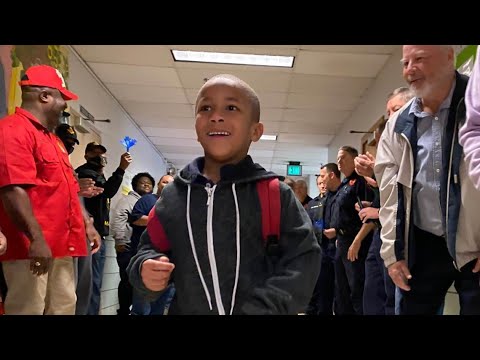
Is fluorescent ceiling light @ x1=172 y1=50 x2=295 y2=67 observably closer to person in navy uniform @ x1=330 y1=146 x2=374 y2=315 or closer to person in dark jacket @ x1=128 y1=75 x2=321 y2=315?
person in dark jacket @ x1=128 y1=75 x2=321 y2=315

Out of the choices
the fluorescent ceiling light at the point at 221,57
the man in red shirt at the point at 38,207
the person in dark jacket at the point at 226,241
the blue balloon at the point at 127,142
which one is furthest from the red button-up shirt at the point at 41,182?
the fluorescent ceiling light at the point at 221,57

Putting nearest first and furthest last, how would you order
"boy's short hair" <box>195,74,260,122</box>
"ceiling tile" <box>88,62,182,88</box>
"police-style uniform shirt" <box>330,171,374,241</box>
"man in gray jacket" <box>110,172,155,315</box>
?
"boy's short hair" <box>195,74,260,122</box> < "man in gray jacket" <box>110,172,155,315</box> < "ceiling tile" <box>88,62,182,88</box> < "police-style uniform shirt" <box>330,171,374,241</box>

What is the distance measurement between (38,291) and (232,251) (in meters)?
0.63

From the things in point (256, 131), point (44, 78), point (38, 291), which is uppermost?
point (44, 78)

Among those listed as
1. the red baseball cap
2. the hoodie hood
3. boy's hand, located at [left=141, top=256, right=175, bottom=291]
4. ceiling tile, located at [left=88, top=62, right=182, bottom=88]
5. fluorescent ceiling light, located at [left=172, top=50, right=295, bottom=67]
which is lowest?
boy's hand, located at [left=141, top=256, right=175, bottom=291]

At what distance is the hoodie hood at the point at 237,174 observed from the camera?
881 millimetres

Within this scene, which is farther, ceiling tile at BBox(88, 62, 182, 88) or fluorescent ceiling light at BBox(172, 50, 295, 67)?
ceiling tile at BBox(88, 62, 182, 88)

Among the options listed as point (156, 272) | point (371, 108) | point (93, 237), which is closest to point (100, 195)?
point (93, 237)

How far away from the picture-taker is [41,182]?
1.12 m

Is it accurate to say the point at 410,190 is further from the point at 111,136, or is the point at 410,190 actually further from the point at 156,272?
the point at 111,136

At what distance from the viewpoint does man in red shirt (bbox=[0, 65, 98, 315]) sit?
107 centimetres

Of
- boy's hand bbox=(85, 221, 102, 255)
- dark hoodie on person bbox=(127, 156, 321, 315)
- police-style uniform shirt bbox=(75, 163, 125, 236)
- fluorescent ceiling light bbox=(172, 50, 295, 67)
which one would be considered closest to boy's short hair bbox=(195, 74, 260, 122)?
dark hoodie on person bbox=(127, 156, 321, 315)

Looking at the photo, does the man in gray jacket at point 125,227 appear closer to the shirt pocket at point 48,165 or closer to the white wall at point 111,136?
the white wall at point 111,136

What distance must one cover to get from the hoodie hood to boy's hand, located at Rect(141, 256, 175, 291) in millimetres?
185
